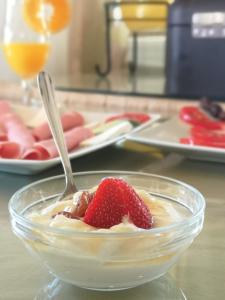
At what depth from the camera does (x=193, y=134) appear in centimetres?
84

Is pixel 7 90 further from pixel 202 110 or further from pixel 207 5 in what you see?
pixel 202 110

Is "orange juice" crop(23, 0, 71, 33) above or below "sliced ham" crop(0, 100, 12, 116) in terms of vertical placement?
above

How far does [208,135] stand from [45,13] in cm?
63

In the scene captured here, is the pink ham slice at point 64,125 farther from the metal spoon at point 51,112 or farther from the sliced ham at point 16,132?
the metal spoon at point 51,112

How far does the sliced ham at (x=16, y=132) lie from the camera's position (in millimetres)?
765

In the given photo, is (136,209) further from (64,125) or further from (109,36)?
(109,36)

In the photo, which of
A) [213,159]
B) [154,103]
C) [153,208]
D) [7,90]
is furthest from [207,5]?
[153,208]

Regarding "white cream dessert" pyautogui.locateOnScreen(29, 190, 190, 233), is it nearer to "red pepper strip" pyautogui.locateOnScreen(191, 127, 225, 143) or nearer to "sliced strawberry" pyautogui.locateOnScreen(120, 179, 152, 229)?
"sliced strawberry" pyautogui.locateOnScreen(120, 179, 152, 229)

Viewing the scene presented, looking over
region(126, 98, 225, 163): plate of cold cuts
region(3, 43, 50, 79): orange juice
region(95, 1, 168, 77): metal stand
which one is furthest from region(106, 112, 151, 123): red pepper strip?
region(95, 1, 168, 77): metal stand

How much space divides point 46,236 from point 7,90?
115 cm

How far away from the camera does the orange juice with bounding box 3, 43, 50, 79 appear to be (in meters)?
1.21

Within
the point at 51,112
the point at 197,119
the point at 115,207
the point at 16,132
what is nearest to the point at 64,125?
the point at 16,132

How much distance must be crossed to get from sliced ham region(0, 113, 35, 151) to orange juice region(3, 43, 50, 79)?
13.4 inches

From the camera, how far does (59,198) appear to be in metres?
0.53
